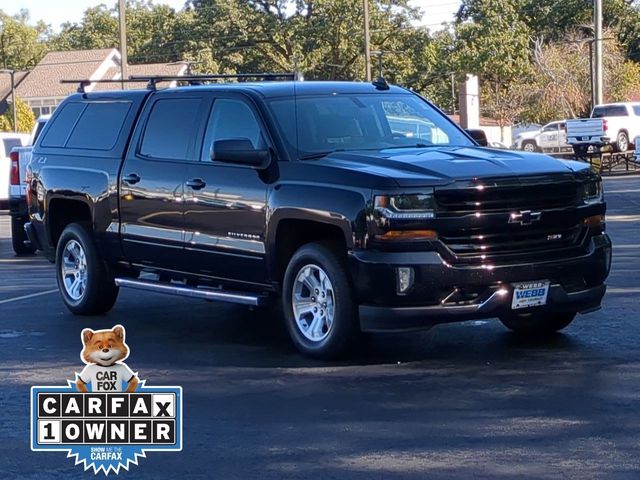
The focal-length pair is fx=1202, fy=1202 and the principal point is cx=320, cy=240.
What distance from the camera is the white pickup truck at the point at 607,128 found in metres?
38.8

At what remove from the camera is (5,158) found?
27.3 metres

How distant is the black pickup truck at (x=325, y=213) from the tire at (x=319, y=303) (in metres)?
0.01

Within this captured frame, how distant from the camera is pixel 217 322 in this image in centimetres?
1054

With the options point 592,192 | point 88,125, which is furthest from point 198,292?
point 592,192

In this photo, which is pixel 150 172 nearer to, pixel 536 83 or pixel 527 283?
pixel 527 283

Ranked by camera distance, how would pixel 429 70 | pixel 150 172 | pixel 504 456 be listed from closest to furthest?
pixel 504 456 < pixel 150 172 < pixel 429 70

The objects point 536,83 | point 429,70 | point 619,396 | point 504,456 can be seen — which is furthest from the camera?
point 429,70

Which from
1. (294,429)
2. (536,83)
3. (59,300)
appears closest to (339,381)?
(294,429)

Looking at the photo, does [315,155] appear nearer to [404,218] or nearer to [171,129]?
[404,218]

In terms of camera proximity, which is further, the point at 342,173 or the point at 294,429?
the point at 342,173

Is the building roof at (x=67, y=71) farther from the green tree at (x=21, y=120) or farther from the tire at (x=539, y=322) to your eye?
the tire at (x=539, y=322)

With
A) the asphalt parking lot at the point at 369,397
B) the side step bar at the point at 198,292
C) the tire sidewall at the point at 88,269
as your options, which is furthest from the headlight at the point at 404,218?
the tire sidewall at the point at 88,269

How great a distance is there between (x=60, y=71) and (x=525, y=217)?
69.3 metres

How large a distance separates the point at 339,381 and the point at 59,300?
5039 millimetres
